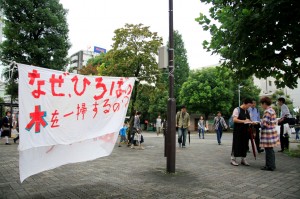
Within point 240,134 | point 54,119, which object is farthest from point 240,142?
point 54,119

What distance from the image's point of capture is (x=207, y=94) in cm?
3728

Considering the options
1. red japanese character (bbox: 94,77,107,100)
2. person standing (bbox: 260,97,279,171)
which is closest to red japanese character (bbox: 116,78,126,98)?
red japanese character (bbox: 94,77,107,100)

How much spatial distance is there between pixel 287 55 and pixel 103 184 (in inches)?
250

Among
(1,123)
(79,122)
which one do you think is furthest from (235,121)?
(1,123)

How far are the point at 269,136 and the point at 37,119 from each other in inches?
231

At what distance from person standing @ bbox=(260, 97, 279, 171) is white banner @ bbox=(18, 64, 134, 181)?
4.05 meters

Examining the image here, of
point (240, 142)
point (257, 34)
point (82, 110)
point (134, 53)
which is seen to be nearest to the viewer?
point (82, 110)

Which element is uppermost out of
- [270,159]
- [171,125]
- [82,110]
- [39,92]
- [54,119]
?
[39,92]

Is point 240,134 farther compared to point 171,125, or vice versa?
point 240,134

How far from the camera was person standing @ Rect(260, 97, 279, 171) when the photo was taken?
6.62 meters

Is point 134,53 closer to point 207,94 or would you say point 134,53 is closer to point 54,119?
point 54,119

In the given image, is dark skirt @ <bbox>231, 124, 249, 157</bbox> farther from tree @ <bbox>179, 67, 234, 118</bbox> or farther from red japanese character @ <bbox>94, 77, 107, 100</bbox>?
tree @ <bbox>179, 67, 234, 118</bbox>

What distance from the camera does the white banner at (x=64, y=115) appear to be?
3939 mm

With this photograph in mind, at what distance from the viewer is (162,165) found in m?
7.52
